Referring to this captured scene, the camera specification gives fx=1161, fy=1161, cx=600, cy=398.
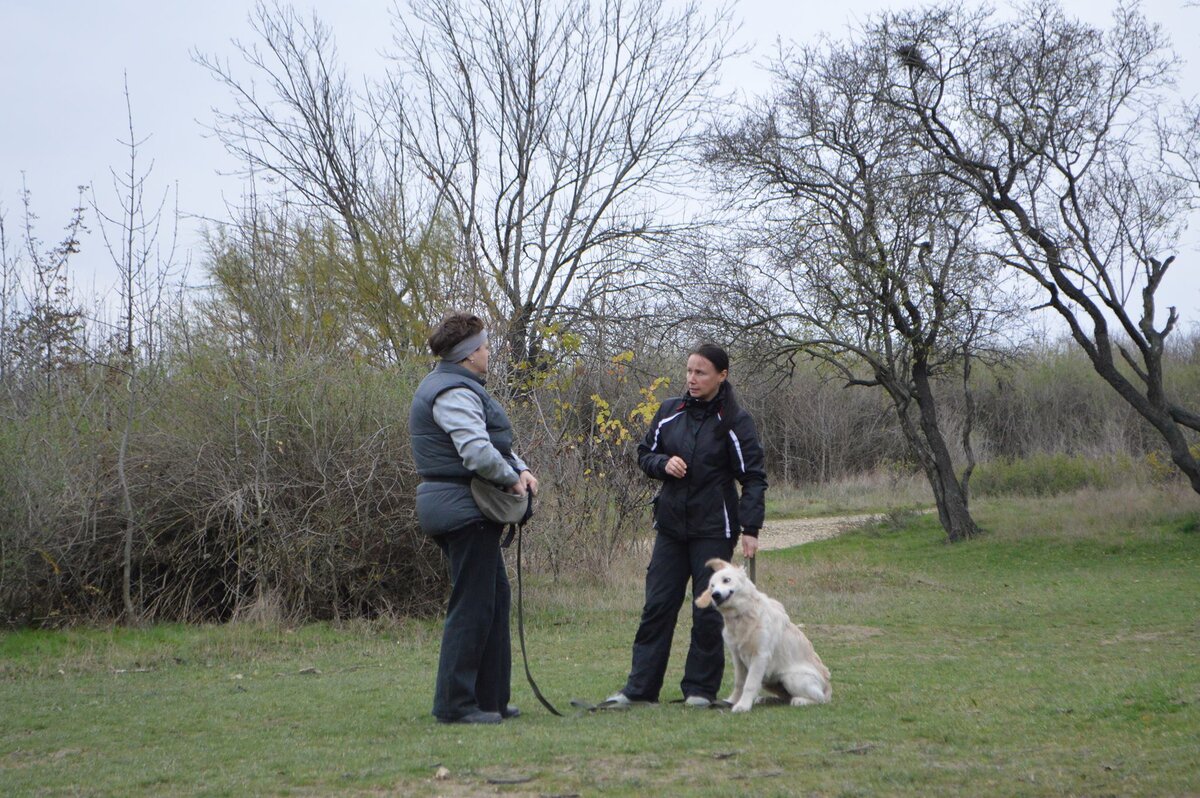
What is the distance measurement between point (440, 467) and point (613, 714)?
5.76 feet

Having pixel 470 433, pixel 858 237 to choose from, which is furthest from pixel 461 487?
pixel 858 237

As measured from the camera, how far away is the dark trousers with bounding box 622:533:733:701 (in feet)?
22.7

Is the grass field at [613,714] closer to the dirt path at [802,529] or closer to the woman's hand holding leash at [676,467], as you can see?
the woman's hand holding leash at [676,467]

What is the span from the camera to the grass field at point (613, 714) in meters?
4.84

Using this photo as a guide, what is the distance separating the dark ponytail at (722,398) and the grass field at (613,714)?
65.3 inches

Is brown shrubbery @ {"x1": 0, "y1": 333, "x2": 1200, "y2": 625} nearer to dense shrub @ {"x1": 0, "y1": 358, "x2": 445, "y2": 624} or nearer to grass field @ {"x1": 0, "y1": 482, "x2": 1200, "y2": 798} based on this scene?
dense shrub @ {"x1": 0, "y1": 358, "x2": 445, "y2": 624}

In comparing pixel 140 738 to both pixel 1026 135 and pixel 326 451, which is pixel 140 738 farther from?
pixel 1026 135

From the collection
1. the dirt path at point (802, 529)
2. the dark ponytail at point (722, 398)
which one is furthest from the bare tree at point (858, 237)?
the dark ponytail at point (722, 398)

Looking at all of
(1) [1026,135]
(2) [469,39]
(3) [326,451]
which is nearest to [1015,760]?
(3) [326,451]

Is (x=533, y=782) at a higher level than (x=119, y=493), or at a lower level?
lower

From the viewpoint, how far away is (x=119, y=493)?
36.8 ft

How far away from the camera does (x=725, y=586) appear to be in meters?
6.55

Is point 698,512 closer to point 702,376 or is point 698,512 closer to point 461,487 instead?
point 702,376

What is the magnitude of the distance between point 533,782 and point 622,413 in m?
13.0
